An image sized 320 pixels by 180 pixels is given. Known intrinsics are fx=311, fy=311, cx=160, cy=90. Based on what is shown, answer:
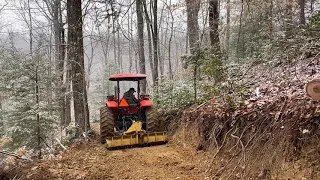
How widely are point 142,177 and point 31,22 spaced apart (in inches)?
1005

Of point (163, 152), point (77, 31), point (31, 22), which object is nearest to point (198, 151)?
point (163, 152)

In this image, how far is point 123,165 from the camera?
6238 millimetres

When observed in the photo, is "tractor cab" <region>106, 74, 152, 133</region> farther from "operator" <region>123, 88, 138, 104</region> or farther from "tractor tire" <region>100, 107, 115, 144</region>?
"tractor tire" <region>100, 107, 115, 144</region>

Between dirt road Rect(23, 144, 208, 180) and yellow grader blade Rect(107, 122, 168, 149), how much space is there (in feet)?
0.82

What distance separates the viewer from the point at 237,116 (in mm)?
5316

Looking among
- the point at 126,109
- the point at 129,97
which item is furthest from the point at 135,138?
the point at 129,97

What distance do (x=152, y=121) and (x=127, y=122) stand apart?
936mm

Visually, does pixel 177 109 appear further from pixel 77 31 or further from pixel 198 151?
pixel 77 31

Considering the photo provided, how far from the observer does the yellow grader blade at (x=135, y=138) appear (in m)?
7.64

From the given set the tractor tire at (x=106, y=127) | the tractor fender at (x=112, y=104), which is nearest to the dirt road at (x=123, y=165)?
the tractor tire at (x=106, y=127)

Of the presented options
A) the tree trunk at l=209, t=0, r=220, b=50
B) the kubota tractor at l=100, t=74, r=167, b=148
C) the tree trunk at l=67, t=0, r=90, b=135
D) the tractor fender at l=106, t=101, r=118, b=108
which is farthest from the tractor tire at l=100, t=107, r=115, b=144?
the tree trunk at l=209, t=0, r=220, b=50

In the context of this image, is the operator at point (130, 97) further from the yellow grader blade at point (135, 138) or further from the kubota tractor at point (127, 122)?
the yellow grader blade at point (135, 138)

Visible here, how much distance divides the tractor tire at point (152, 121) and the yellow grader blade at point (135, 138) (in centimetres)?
57

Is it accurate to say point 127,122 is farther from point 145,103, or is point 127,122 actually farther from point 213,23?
point 213,23
